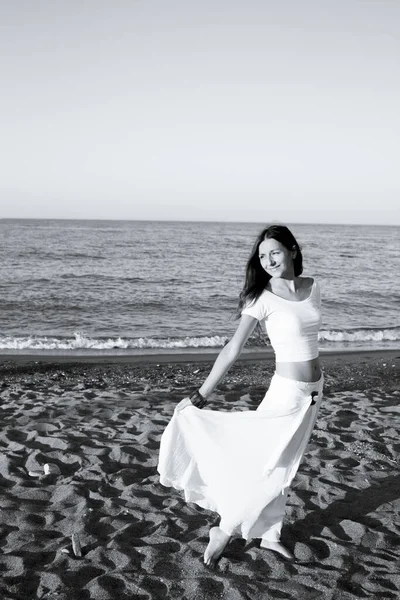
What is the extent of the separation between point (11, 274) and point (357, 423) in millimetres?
21438

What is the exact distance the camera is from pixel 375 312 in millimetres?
19062

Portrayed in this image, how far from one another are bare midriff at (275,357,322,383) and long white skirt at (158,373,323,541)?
0.04 metres

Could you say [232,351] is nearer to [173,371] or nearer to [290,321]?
[290,321]

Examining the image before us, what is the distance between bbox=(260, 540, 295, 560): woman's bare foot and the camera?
3.90 meters

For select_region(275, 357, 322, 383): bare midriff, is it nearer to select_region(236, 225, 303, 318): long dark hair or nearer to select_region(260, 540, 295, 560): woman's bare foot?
select_region(236, 225, 303, 318): long dark hair

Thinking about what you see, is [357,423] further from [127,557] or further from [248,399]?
[127,557]

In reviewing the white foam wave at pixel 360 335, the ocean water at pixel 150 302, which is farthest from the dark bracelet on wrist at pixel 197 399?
the white foam wave at pixel 360 335

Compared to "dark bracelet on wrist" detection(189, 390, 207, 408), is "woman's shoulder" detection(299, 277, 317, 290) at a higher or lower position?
higher

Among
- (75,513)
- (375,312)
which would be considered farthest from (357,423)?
(375,312)

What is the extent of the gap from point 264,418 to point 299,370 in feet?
1.29

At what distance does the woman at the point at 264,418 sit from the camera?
12.3 ft

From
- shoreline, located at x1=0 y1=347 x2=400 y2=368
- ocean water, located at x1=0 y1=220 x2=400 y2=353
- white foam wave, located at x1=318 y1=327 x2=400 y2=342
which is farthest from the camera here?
white foam wave, located at x1=318 y1=327 x2=400 y2=342

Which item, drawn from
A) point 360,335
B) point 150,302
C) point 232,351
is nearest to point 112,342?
point 360,335

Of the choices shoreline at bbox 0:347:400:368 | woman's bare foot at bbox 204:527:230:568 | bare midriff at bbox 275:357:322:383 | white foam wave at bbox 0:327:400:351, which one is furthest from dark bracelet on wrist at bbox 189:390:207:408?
white foam wave at bbox 0:327:400:351
